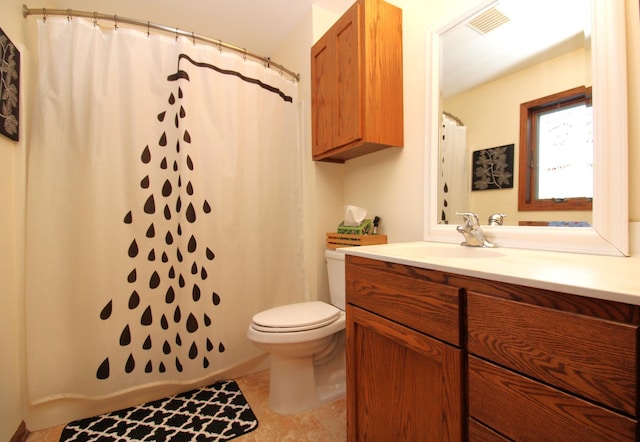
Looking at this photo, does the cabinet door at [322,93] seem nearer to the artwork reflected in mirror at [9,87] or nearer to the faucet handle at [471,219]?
the faucet handle at [471,219]

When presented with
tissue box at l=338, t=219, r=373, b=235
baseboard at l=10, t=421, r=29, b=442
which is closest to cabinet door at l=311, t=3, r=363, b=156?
tissue box at l=338, t=219, r=373, b=235

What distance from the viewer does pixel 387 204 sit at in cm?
162

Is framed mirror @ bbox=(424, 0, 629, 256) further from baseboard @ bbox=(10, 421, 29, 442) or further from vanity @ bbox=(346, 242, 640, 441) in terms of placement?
baseboard @ bbox=(10, 421, 29, 442)

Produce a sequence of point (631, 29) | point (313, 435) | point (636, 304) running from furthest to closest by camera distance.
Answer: point (313, 435) → point (631, 29) → point (636, 304)

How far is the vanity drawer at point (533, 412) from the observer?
0.48 metres

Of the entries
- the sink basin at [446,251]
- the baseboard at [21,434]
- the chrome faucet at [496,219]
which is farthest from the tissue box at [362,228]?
the baseboard at [21,434]

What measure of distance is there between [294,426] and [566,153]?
4.98ft

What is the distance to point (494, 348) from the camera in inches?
24.6

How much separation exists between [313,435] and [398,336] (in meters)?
0.75

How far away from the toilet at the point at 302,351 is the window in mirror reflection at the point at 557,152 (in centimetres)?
93

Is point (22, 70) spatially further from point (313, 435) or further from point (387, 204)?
point (313, 435)

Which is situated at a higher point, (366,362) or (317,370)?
(366,362)

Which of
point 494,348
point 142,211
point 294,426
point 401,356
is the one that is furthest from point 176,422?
point 494,348

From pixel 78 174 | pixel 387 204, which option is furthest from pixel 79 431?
pixel 387 204
